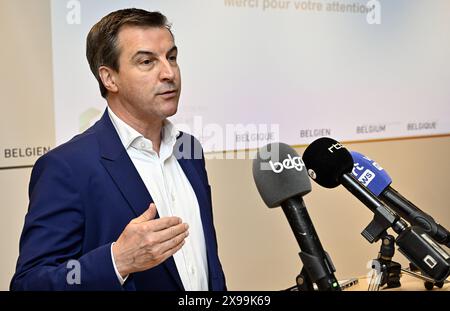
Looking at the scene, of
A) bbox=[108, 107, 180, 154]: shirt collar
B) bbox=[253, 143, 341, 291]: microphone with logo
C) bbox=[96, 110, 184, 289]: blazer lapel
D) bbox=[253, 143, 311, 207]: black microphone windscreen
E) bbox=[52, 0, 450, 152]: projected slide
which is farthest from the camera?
bbox=[52, 0, 450, 152]: projected slide

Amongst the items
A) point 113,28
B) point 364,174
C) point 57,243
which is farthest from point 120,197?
point 364,174

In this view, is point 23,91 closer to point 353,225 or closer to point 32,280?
point 32,280

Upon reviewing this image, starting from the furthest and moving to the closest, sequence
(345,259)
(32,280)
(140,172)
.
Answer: (345,259) → (140,172) → (32,280)

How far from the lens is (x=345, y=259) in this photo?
144 inches

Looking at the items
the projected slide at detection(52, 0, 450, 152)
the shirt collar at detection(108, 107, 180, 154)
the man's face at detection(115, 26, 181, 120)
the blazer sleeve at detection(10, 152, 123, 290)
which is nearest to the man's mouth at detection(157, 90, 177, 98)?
the man's face at detection(115, 26, 181, 120)

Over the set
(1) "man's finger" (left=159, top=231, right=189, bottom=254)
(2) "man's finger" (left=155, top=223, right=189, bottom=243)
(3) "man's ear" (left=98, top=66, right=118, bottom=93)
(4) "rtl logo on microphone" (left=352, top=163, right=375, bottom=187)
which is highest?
(3) "man's ear" (left=98, top=66, right=118, bottom=93)

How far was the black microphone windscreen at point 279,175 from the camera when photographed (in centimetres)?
107

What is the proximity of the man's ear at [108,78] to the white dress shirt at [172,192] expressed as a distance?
0.07 meters

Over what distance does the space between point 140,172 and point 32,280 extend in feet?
1.47

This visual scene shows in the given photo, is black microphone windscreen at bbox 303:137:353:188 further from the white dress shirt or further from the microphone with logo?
the white dress shirt

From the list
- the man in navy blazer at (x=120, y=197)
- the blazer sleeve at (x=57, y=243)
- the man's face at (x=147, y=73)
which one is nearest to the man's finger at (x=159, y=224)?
the man in navy blazer at (x=120, y=197)

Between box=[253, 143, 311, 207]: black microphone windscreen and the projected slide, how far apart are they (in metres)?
1.53

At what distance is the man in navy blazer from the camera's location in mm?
1250
